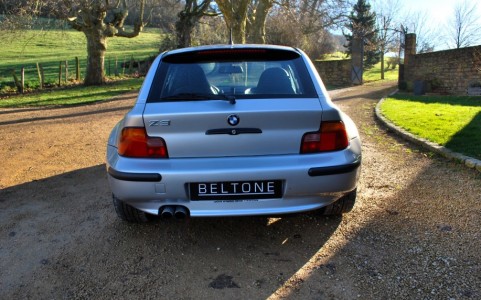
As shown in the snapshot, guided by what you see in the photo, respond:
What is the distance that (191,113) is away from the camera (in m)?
2.98

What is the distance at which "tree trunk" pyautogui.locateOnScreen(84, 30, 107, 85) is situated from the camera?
73.7 feet

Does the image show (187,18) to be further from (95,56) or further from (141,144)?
(141,144)

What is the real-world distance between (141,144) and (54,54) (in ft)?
148

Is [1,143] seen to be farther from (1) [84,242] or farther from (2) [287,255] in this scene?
(2) [287,255]

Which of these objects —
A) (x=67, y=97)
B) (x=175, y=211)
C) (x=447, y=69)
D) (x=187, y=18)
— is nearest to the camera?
(x=175, y=211)

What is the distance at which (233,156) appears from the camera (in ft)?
9.94

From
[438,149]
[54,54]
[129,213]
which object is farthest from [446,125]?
[54,54]

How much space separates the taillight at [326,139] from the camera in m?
3.06

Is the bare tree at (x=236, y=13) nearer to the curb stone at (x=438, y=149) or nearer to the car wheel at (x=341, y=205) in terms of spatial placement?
the curb stone at (x=438, y=149)

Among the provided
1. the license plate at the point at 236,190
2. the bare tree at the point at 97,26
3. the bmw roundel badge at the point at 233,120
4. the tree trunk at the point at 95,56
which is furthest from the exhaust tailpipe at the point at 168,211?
the tree trunk at the point at 95,56

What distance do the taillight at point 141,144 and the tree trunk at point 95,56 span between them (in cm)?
2135

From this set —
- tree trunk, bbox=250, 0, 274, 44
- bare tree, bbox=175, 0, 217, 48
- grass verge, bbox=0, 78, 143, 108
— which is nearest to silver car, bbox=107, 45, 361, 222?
grass verge, bbox=0, 78, 143, 108

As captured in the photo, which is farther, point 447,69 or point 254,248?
point 447,69

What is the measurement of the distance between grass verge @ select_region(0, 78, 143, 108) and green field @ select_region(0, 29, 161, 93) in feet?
7.09
